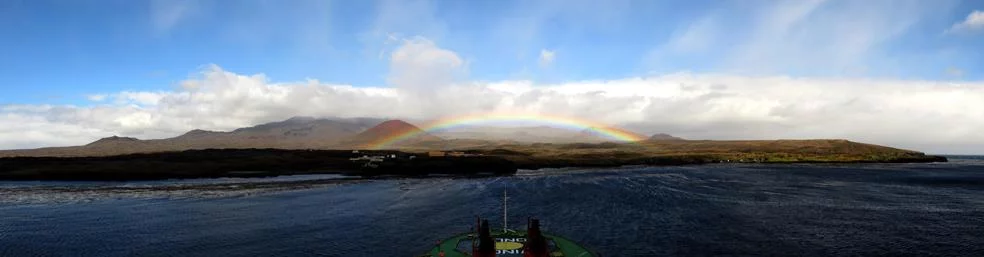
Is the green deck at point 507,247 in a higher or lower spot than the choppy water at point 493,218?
higher

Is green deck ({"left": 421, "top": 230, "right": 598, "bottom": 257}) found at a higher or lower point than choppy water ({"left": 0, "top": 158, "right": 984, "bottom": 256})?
higher

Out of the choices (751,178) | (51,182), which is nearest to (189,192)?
(51,182)

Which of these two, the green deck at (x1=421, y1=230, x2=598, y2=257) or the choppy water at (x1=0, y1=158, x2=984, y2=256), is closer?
the green deck at (x1=421, y1=230, x2=598, y2=257)

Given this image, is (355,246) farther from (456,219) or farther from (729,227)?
(729,227)

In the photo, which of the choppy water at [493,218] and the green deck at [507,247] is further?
the choppy water at [493,218]
